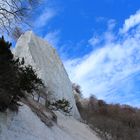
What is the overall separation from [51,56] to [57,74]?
107 inches

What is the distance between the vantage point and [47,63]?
45125 millimetres

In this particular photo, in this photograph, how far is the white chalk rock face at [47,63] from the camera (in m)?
41.8

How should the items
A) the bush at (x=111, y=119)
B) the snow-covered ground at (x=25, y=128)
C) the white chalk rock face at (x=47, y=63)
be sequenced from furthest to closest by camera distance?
the bush at (x=111, y=119) < the white chalk rock face at (x=47, y=63) < the snow-covered ground at (x=25, y=128)

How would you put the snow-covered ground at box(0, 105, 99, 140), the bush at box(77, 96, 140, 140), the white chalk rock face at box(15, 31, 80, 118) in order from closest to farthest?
1. the snow-covered ground at box(0, 105, 99, 140)
2. the white chalk rock face at box(15, 31, 80, 118)
3. the bush at box(77, 96, 140, 140)

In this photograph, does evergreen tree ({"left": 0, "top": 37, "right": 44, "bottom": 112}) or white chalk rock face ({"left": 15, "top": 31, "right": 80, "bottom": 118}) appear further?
white chalk rock face ({"left": 15, "top": 31, "right": 80, "bottom": 118})

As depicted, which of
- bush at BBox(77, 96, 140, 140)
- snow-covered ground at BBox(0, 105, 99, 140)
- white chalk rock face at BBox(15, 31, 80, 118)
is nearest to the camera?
snow-covered ground at BBox(0, 105, 99, 140)

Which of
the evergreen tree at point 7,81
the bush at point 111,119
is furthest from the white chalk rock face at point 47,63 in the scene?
the evergreen tree at point 7,81

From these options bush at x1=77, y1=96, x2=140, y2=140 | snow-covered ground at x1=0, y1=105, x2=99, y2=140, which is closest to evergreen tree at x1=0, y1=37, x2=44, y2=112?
snow-covered ground at x1=0, y1=105, x2=99, y2=140

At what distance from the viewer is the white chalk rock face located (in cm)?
4182

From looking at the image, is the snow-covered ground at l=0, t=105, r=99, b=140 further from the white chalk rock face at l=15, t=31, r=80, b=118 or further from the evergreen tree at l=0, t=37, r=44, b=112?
the white chalk rock face at l=15, t=31, r=80, b=118

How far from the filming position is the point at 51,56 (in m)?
47.2

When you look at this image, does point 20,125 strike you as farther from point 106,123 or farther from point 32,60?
point 106,123

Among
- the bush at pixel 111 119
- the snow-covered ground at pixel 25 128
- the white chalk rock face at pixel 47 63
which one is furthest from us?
the bush at pixel 111 119

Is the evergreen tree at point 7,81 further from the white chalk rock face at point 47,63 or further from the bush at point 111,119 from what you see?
the bush at point 111,119
